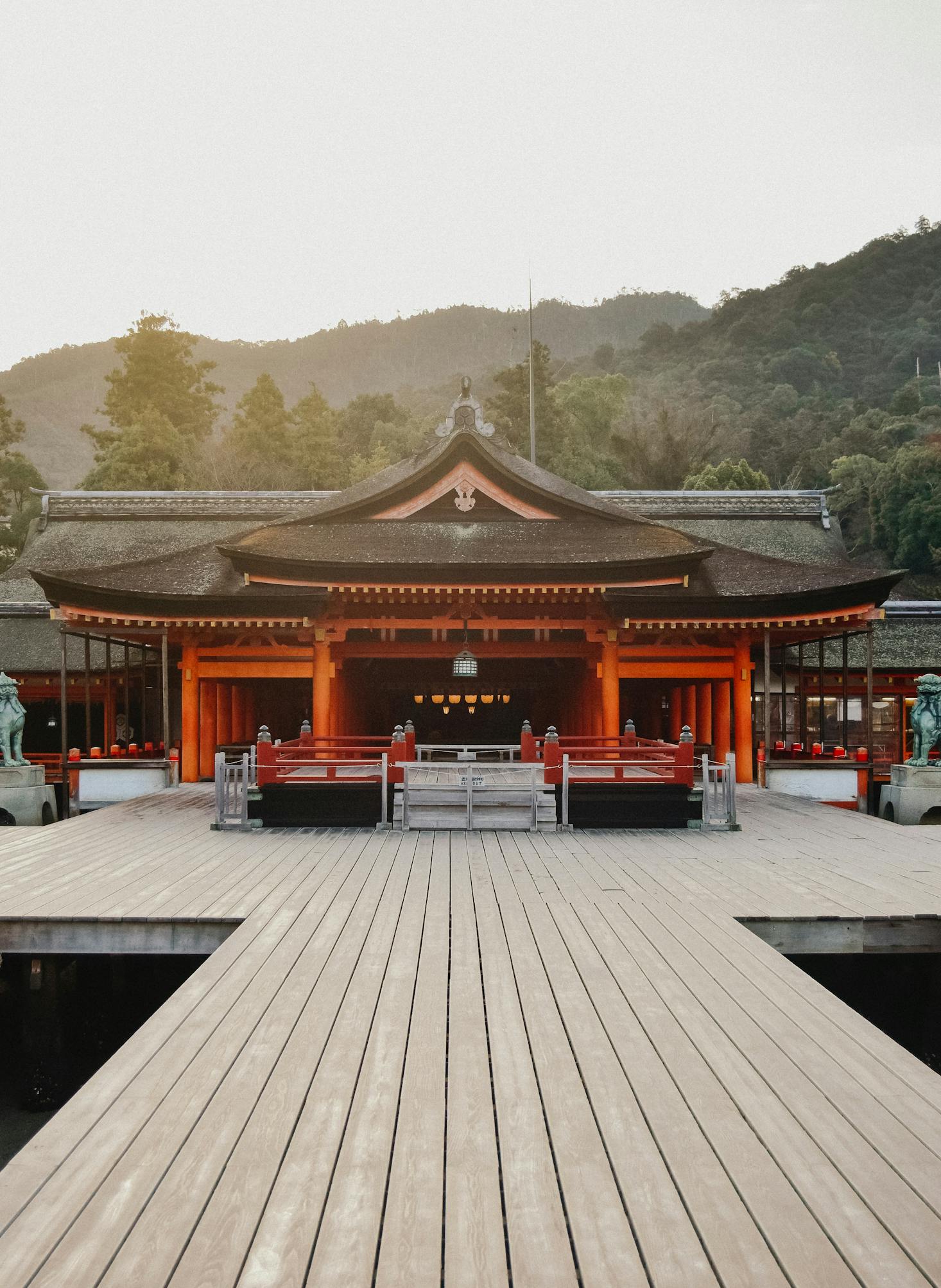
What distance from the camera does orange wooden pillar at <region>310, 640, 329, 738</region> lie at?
16984mm

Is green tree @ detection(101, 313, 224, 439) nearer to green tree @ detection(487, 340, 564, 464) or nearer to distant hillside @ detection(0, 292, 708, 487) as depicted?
green tree @ detection(487, 340, 564, 464)

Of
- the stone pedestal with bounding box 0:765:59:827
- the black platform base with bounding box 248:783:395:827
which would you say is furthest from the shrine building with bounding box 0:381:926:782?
the black platform base with bounding box 248:783:395:827

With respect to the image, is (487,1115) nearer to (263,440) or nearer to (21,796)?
(21,796)

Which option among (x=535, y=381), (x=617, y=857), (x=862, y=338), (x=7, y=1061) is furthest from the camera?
(x=862, y=338)

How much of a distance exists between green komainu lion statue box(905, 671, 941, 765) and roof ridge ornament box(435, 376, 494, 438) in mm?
9377

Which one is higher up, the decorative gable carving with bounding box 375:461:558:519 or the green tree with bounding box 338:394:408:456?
the green tree with bounding box 338:394:408:456

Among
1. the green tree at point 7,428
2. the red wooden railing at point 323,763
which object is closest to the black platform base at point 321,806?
the red wooden railing at point 323,763

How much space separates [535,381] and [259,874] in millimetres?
52712

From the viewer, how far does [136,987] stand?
1192 centimetres

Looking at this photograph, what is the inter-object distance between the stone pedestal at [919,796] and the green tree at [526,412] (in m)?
43.4

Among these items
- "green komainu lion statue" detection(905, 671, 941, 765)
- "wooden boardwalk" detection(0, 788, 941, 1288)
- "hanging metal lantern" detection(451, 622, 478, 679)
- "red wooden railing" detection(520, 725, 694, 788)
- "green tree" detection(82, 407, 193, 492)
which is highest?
"green tree" detection(82, 407, 193, 492)

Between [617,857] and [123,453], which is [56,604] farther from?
[123,453]

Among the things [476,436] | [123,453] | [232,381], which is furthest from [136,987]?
[232,381]

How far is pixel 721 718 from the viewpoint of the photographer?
18.9m
